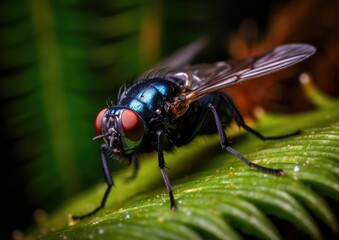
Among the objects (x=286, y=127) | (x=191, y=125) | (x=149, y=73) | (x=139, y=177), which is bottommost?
(x=139, y=177)

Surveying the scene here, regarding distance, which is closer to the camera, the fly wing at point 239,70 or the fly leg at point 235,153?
the fly leg at point 235,153

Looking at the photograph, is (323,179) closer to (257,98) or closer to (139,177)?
(139,177)

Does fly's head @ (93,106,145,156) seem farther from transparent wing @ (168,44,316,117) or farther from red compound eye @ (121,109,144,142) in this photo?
transparent wing @ (168,44,316,117)

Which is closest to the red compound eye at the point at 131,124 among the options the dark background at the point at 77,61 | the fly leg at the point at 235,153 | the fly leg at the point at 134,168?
the fly leg at the point at 235,153

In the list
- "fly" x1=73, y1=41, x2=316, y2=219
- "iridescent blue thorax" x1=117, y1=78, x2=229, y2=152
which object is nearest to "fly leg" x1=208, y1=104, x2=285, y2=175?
"fly" x1=73, y1=41, x2=316, y2=219

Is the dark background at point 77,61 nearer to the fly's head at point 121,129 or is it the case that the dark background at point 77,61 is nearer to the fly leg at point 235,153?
the fly leg at point 235,153

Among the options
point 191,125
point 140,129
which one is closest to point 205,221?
point 140,129
